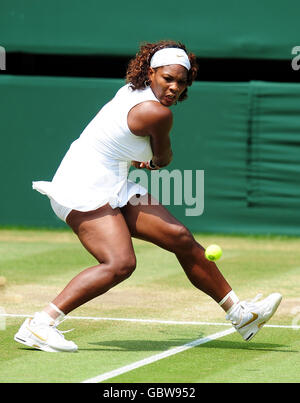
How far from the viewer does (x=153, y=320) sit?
7543mm

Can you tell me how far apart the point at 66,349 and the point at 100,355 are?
22 centimetres

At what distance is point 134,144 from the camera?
249 inches

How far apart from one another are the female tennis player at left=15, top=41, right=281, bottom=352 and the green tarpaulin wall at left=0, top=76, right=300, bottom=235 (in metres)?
6.50

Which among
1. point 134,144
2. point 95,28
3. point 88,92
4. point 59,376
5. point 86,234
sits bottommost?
point 59,376

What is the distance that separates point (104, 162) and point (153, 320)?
5.53 feet

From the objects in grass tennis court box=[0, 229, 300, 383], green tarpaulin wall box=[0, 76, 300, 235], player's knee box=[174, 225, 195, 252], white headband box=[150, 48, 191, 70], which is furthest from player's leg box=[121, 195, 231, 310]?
green tarpaulin wall box=[0, 76, 300, 235]

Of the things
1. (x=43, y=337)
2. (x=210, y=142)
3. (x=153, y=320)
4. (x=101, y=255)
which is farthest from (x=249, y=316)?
(x=210, y=142)

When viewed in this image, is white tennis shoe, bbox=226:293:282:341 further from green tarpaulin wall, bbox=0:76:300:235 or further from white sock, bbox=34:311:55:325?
green tarpaulin wall, bbox=0:76:300:235

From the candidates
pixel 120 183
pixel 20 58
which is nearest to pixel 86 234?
pixel 120 183

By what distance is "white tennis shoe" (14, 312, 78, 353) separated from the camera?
6152 millimetres

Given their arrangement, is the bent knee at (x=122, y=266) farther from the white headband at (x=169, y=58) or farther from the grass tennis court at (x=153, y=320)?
the white headband at (x=169, y=58)

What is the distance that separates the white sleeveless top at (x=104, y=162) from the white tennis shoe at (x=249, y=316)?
1.04 m

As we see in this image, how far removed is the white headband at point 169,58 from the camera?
6.29 meters

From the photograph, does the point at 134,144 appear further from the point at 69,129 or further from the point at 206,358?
the point at 69,129
